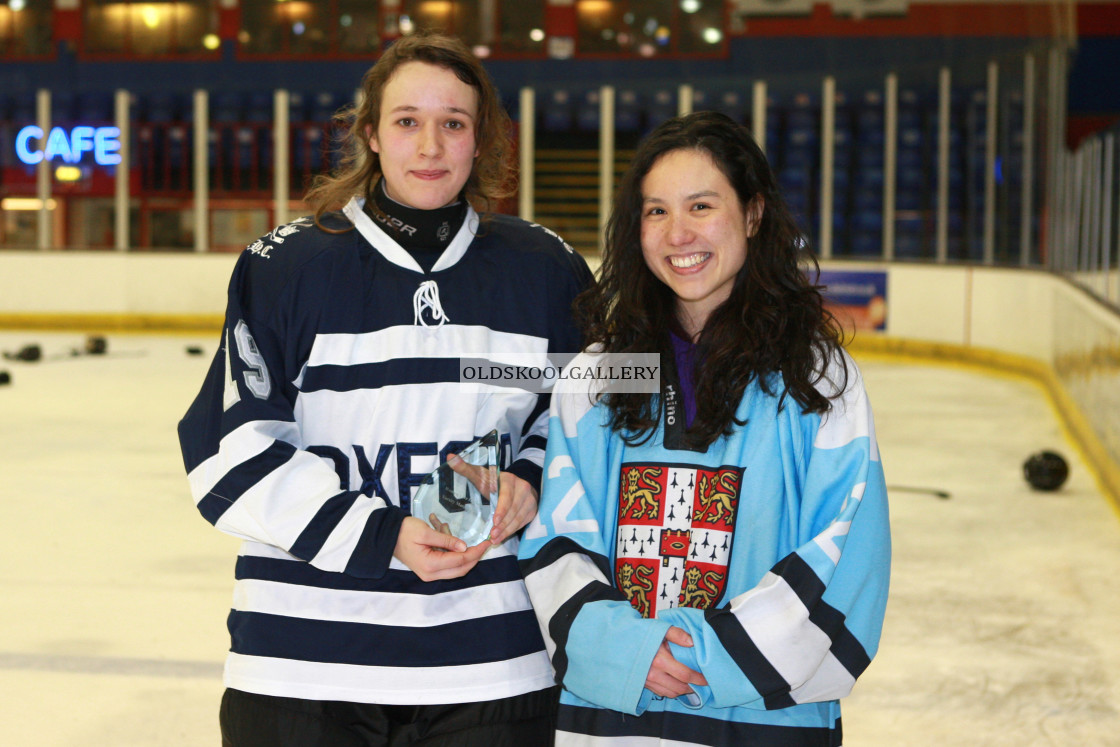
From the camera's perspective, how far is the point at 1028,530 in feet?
13.2

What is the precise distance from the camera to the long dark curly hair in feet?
4.16

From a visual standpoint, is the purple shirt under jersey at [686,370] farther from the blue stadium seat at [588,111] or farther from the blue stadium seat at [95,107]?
the blue stadium seat at [95,107]

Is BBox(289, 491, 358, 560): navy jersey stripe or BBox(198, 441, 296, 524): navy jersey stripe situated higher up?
BBox(198, 441, 296, 524): navy jersey stripe

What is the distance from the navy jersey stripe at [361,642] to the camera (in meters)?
1.29

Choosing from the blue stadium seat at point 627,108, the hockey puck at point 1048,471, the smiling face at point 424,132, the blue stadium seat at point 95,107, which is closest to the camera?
the smiling face at point 424,132

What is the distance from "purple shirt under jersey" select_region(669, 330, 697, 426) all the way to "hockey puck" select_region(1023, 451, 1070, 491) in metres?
3.63

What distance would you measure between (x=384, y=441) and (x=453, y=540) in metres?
0.14

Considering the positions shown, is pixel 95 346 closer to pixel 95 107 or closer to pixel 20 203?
pixel 20 203

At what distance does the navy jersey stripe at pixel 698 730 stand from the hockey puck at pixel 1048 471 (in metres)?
3.63

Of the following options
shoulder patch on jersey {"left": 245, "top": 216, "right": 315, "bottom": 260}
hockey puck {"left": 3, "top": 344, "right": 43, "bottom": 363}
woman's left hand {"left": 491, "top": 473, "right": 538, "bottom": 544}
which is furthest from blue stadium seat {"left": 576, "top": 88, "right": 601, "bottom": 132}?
woman's left hand {"left": 491, "top": 473, "right": 538, "bottom": 544}

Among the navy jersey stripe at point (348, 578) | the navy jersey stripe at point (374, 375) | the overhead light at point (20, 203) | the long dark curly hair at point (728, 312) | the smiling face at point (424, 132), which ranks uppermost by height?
the overhead light at point (20, 203)

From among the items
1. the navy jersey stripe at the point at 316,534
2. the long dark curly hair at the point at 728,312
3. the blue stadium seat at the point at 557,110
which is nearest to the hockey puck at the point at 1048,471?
the long dark curly hair at the point at 728,312

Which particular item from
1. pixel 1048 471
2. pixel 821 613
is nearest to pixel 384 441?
pixel 821 613

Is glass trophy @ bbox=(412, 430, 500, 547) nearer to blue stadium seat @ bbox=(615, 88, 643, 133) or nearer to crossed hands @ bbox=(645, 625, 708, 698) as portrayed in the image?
crossed hands @ bbox=(645, 625, 708, 698)
